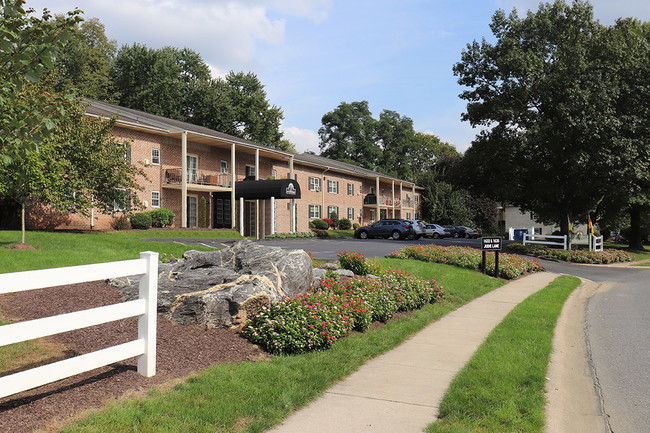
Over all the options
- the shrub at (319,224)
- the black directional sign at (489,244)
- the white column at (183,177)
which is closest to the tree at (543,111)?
the black directional sign at (489,244)

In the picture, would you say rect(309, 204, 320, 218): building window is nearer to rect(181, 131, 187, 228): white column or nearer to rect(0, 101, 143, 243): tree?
rect(181, 131, 187, 228): white column

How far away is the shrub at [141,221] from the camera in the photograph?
1046 inches

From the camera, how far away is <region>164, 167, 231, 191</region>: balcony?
30.5m

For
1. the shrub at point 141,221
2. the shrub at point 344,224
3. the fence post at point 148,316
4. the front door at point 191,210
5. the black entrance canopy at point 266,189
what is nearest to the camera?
the fence post at point 148,316

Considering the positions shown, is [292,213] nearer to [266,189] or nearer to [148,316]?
[266,189]

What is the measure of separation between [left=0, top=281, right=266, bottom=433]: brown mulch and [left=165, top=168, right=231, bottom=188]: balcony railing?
22.9m

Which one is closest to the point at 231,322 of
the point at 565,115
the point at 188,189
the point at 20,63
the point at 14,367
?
the point at 14,367

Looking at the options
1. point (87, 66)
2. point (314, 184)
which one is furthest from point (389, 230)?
point (87, 66)

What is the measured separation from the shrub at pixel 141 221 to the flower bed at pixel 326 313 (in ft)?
64.4

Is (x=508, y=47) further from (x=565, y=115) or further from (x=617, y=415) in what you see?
(x=617, y=415)

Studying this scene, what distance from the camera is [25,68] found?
451cm

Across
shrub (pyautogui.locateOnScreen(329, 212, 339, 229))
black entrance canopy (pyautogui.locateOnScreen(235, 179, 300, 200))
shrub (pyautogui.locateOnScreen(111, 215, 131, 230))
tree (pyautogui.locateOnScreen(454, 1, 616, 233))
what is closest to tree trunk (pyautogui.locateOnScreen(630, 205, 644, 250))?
tree (pyautogui.locateOnScreen(454, 1, 616, 233))

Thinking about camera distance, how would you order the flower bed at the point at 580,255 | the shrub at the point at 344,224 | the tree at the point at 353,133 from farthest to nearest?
the tree at the point at 353,133
the shrub at the point at 344,224
the flower bed at the point at 580,255

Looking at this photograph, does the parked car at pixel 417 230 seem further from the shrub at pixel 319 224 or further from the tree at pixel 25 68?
the tree at pixel 25 68
